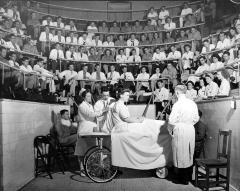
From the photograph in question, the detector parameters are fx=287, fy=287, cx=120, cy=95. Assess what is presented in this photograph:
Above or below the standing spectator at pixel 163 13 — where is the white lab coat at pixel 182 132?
below

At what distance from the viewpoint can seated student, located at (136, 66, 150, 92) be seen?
416 cm

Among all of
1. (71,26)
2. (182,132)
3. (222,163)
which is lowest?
(222,163)

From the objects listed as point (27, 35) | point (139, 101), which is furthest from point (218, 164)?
point (27, 35)

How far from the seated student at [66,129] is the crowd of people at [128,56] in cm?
44

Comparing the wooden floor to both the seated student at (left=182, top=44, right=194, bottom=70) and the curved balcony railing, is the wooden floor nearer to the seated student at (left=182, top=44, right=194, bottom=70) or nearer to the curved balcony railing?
the seated student at (left=182, top=44, right=194, bottom=70)

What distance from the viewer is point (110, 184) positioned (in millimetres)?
3523

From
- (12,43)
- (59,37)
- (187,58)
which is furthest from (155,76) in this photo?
(12,43)

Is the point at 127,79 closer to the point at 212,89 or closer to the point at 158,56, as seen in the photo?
the point at 158,56

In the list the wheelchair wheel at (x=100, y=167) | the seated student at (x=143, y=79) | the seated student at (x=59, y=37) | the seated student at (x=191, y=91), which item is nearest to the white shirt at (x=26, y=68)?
the seated student at (x=59, y=37)

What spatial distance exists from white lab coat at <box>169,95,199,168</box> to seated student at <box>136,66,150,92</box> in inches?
31.0

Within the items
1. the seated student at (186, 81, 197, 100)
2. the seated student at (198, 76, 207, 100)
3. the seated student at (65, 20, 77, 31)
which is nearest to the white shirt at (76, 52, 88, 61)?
the seated student at (65, 20, 77, 31)

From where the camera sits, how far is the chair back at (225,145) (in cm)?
315

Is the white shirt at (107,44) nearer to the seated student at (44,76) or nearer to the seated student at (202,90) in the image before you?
the seated student at (44,76)

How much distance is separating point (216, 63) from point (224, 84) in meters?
0.60
